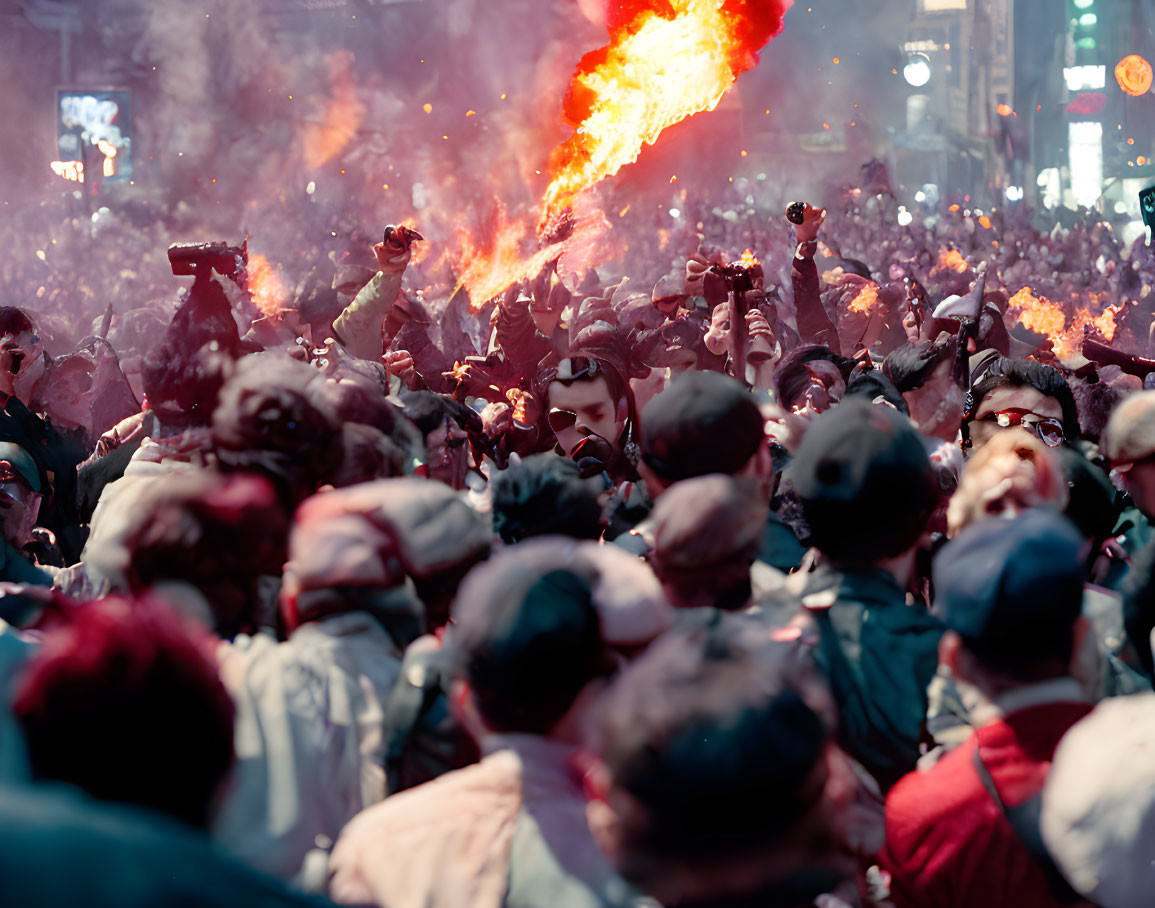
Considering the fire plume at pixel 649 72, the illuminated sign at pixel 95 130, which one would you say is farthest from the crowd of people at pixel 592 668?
the illuminated sign at pixel 95 130

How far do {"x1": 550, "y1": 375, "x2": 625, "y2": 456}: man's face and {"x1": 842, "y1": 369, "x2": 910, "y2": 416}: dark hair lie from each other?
1217 mm

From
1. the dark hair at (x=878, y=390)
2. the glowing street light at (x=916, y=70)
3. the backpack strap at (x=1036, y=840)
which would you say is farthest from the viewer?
the glowing street light at (x=916, y=70)

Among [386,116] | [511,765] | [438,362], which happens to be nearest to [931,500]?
[511,765]

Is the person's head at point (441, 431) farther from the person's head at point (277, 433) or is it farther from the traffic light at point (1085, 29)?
the traffic light at point (1085, 29)

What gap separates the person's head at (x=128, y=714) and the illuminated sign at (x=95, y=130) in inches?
1761

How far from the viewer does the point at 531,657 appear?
1759 millimetres

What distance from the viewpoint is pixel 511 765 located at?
1.74 metres

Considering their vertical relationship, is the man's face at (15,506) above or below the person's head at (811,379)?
below

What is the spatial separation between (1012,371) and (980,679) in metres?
2.67

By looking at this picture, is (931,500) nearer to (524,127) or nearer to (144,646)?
(144,646)

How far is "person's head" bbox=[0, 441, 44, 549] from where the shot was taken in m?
4.45

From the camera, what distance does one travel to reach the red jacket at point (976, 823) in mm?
1784

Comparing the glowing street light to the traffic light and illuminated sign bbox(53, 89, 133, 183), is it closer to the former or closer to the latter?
the traffic light

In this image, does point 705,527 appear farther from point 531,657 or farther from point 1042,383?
point 1042,383
